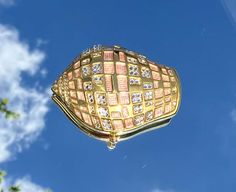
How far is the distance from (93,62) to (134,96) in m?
2.19

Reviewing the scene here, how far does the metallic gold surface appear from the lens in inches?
777

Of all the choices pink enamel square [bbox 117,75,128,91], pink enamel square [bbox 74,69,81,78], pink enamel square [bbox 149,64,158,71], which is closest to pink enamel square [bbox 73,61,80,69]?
pink enamel square [bbox 74,69,81,78]

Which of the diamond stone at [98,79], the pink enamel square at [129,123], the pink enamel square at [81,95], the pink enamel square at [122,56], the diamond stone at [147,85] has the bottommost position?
the pink enamel square at [129,123]

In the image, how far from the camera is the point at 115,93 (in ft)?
64.4

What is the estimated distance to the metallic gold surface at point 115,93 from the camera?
19.7 meters

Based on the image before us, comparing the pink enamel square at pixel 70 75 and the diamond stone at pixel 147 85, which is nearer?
the diamond stone at pixel 147 85

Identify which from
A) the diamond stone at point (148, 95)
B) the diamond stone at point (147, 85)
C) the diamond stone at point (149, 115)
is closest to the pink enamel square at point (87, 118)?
the diamond stone at point (149, 115)

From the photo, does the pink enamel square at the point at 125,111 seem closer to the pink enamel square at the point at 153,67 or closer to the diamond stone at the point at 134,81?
the diamond stone at the point at 134,81

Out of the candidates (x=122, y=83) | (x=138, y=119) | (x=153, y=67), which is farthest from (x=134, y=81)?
(x=138, y=119)

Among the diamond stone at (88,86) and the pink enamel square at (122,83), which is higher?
the diamond stone at (88,86)

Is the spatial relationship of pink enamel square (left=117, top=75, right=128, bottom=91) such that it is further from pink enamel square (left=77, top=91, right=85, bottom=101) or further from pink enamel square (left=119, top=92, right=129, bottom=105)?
pink enamel square (left=77, top=91, right=85, bottom=101)

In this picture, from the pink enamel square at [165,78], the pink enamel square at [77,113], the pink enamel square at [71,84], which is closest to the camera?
the pink enamel square at [71,84]

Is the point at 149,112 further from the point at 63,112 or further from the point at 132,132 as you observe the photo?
the point at 63,112

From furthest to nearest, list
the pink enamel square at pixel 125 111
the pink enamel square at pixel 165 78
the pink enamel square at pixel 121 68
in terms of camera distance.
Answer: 1. the pink enamel square at pixel 165 78
2. the pink enamel square at pixel 121 68
3. the pink enamel square at pixel 125 111
